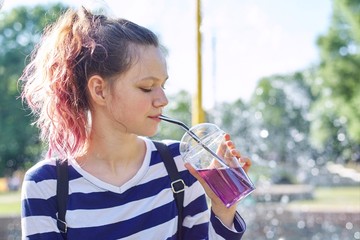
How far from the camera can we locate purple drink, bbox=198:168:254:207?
1.41 metres

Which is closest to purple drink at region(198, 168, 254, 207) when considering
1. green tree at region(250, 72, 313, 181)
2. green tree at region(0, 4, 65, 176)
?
green tree at region(250, 72, 313, 181)

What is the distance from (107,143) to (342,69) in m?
18.1

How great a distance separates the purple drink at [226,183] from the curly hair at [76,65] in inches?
11.6

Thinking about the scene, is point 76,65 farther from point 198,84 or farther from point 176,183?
point 198,84

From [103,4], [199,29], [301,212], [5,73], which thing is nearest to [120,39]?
[103,4]

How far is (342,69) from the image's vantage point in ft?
62.4

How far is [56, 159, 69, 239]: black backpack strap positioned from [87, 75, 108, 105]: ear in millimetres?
171

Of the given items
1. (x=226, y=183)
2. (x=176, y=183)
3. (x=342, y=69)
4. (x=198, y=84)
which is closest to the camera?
(x=226, y=183)

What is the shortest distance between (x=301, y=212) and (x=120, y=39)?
29.5 ft

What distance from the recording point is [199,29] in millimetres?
4832

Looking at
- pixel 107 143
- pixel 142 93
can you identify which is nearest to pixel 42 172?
pixel 107 143

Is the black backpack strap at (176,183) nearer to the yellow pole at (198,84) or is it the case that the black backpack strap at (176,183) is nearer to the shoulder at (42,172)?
the shoulder at (42,172)

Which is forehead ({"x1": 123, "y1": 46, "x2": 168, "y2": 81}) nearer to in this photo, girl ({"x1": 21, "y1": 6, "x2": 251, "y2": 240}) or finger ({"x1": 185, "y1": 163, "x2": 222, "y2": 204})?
girl ({"x1": 21, "y1": 6, "x2": 251, "y2": 240})

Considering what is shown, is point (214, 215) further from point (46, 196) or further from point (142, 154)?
point (46, 196)
